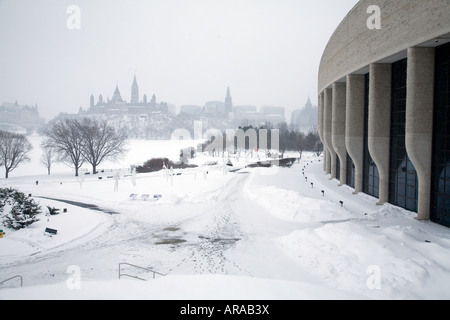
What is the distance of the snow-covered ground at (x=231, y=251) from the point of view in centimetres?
779

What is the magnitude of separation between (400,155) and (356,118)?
555cm

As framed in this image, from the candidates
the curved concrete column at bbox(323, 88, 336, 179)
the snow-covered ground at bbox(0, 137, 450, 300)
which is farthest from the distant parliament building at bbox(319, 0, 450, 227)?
the curved concrete column at bbox(323, 88, 336, 179)

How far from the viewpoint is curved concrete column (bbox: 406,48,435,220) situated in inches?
590

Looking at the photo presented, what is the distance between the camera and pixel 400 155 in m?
19.1

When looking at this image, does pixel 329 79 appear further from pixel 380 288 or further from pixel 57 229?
pixel 57 229

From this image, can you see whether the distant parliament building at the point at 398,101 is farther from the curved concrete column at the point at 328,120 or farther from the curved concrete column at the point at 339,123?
the curved concrete column at the point at 328,120

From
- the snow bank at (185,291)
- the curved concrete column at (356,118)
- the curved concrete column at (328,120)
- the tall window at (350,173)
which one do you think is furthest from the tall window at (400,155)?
the snow bank at (185,291)

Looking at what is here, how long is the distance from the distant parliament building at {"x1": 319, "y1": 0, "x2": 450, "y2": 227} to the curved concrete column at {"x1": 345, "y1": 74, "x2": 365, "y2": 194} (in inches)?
3.1

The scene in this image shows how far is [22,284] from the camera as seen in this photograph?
924 centimetres

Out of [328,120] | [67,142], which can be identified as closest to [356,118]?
[328,120]

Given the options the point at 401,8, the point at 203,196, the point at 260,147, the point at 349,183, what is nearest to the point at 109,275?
the point at 203,196

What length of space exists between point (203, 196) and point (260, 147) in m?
66.4

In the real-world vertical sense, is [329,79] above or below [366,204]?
above

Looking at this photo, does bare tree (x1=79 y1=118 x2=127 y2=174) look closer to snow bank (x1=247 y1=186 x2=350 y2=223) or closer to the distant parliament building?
snow bank (x1=247 y1=186 x2=350 y2=223)
